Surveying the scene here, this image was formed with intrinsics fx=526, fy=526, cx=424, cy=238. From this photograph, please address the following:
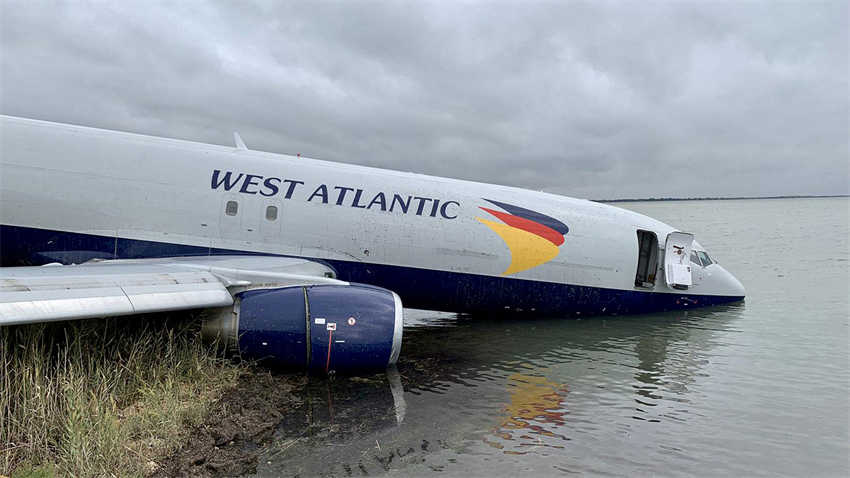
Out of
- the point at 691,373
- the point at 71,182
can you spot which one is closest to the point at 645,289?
the point at 691,373

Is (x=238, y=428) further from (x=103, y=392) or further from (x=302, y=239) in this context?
(x=302, y=239)

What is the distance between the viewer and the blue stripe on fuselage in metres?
9.14

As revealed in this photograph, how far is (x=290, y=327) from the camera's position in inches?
283

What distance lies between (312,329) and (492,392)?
8.42 feet

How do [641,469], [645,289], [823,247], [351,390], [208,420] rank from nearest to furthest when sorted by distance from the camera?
[641,469], [208,420], [351,390], [645,289], [823,247]

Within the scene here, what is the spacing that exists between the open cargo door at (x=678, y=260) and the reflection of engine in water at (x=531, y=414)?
5.83 metres

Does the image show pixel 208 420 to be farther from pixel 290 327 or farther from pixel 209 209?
pixel 209 209

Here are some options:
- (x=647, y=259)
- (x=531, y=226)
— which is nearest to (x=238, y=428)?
(x=531, y=226)

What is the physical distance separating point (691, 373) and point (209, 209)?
861 cm

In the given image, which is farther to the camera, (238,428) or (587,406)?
(587,406)

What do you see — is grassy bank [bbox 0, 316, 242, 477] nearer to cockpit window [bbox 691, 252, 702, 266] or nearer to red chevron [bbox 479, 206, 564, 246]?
red chevron [bbox 479, 206, 564, 246]

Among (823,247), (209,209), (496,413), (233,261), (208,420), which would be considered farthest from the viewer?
(823,247)

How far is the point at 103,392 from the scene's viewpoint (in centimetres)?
544

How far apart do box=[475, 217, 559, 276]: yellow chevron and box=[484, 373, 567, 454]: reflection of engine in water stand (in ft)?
10.4
